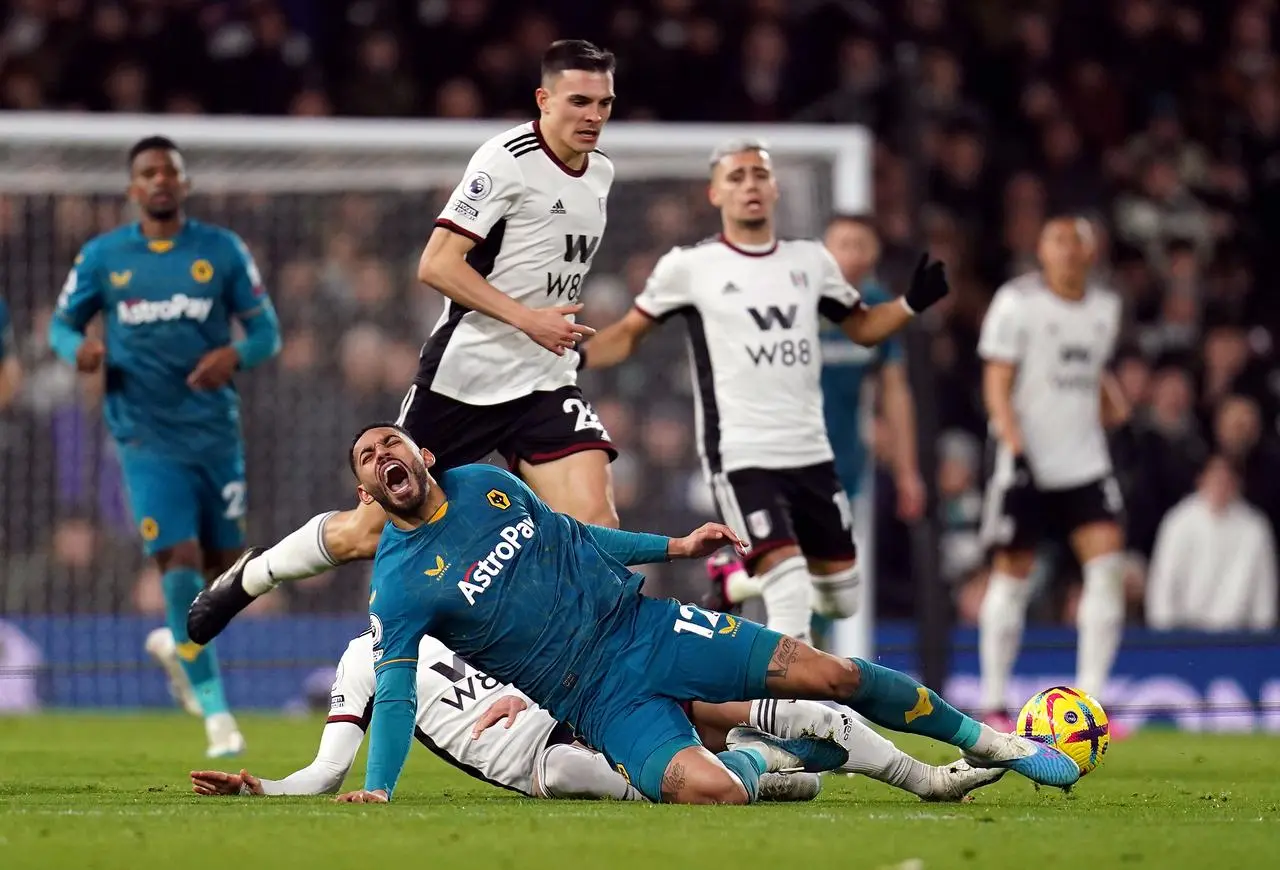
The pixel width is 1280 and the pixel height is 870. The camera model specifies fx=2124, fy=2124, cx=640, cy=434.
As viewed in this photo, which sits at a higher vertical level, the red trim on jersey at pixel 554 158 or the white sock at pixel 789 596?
the red trim on jersey at pixel 554 158

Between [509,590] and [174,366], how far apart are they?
382 centimetres

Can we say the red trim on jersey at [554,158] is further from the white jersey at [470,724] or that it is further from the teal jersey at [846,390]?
the teal jersey at [846,390]

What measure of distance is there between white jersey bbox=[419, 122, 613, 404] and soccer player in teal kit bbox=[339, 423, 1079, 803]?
4.32 ft

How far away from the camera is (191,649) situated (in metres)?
9.75

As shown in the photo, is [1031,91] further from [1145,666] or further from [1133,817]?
[1133,817]

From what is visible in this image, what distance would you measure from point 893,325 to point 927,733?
111 inches

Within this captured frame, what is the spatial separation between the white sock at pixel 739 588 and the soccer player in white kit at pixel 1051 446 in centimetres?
194

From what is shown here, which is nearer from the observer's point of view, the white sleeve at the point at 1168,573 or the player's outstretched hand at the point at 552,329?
the player's outstretched hand at the point at 552,329

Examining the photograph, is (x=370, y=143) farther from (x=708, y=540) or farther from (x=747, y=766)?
(x=747, y=766)

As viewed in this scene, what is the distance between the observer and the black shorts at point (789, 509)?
917 centimetres

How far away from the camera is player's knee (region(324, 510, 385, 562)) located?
773 cm

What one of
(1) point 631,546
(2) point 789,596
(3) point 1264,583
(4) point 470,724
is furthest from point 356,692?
(3) point 1264,583

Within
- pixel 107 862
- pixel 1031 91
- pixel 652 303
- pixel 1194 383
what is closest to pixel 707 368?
pixel 652 303

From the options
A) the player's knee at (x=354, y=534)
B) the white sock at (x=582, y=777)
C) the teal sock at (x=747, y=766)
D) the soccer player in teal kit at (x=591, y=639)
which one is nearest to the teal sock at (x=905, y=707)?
the soccer player in teal kit at (x=591, y=639)
